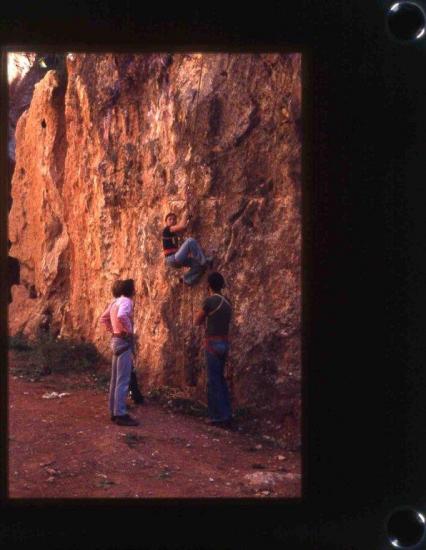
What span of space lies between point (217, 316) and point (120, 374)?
85 cm

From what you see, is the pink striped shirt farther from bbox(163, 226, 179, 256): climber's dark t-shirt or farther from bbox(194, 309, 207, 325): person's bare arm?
bbox(163, 226, 179, 256): climber's dark t-shirt

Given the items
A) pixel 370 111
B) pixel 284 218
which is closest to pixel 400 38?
pixel 370 111

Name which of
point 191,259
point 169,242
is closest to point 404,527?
point 191,259

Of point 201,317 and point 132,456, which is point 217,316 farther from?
point 132,456

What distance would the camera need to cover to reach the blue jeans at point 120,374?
482 cm

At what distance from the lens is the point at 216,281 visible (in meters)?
5.08

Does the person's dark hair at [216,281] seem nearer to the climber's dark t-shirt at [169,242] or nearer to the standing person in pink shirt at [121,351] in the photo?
the climber's dark t-shirt at [169,242]

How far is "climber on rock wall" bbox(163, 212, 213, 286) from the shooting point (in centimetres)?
520

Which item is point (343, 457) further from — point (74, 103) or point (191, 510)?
point (74, 103)

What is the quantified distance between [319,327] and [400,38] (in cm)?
144

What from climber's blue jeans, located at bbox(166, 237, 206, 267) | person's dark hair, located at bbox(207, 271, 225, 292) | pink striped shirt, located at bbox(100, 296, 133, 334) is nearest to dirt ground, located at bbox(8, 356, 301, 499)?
pink striped shirt, located at bbox(100, 296, 133, 334)

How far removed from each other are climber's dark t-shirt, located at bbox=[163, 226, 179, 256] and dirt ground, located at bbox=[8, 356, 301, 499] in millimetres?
1233

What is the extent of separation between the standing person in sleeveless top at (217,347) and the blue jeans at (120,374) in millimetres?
606

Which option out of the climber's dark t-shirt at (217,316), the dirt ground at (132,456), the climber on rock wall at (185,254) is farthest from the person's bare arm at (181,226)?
the dirt ground at (132,456)
